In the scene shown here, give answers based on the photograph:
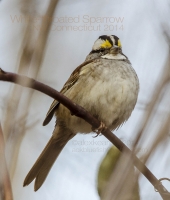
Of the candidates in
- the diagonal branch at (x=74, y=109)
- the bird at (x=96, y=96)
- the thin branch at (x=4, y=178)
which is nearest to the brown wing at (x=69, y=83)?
the bird at (x=96, y=96)

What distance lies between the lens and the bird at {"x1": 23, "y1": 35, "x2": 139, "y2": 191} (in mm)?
2771

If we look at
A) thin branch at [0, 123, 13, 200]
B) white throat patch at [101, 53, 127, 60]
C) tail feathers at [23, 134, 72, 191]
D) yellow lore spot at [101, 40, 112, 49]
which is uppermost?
yellow lore spot at [101, 40, 112, 49]

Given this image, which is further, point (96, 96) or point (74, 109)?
point (96, 96)

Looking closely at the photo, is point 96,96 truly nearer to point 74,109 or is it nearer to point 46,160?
point 46,160

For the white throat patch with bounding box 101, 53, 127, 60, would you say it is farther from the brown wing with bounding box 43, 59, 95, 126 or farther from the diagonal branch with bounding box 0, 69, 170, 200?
the diagonal branch with bounding box 0, 69, 170, 200

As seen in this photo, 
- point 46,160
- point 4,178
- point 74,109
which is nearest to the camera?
point 4,178

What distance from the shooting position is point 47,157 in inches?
121

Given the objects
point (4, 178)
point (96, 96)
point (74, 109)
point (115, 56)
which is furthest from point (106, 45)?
point (4, 178)

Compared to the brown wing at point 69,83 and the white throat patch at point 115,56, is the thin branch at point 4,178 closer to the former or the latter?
the brown wing at point 69,83

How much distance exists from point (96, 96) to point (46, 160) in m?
0.72

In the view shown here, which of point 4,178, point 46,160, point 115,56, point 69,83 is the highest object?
point 115,56

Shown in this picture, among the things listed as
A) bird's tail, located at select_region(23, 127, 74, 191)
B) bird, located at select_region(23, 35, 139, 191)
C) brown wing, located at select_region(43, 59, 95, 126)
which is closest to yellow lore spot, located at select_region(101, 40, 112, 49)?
bird, located at select_region(23, 35, 139, 191)

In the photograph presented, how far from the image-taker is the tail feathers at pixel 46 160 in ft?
9.04

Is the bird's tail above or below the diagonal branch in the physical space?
below
